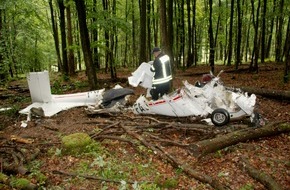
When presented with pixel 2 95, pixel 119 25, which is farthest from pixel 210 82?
pixel 2 95

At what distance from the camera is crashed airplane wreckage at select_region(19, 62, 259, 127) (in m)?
8.48

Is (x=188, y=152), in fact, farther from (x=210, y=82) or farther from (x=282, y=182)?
(x=210, y=82)

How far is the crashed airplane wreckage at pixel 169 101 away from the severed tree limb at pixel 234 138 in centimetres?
75

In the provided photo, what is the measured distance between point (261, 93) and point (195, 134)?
5236 millimetres

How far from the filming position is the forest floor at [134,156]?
5.71 metres

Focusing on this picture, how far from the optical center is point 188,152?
22.7 feet

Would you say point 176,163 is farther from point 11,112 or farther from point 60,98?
point 11,112

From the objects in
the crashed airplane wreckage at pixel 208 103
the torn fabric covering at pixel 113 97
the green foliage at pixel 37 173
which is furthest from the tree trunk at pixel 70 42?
the green foliage at pixel 37 173

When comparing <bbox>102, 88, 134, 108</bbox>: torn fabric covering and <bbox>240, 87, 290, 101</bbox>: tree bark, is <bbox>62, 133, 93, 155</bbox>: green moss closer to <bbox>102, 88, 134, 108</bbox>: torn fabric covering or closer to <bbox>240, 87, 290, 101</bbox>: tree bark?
<bbox>102, 88, 134, 108</bbox>: torn fabric covering

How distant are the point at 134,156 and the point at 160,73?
12.9ft

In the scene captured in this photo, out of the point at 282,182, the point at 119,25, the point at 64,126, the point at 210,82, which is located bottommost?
the point at 282,182

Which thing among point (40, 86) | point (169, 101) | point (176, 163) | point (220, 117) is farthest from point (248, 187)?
point (40, 86)

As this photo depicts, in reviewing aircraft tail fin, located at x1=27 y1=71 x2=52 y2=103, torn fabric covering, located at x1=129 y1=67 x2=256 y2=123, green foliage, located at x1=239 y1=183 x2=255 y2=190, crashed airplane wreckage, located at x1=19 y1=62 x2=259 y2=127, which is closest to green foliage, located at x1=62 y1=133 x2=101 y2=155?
Answer: crashed airplane wreckage, located at x1=19 y1=62 x2=259 y2=127

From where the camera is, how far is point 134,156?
688 centimetres
